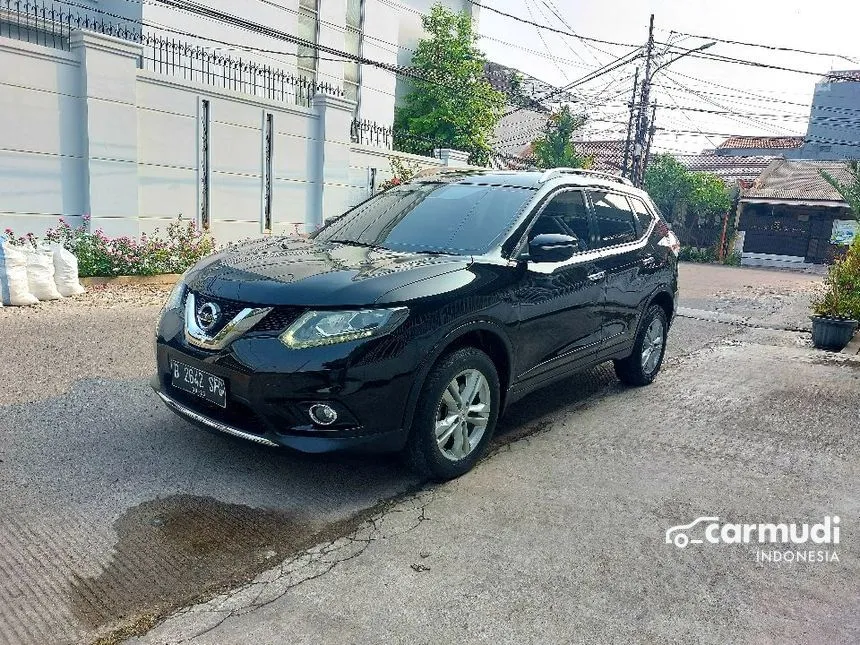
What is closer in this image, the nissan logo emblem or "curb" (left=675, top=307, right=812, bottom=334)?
the nissan logo emblem

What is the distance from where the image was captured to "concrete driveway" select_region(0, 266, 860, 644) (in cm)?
249

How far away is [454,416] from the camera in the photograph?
3.58 meters

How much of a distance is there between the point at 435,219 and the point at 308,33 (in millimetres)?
13780

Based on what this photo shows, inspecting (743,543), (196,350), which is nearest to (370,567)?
(196,350)

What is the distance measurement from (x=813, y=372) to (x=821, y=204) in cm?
2558

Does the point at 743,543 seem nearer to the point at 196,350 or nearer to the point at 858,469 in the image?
the point at 858,469

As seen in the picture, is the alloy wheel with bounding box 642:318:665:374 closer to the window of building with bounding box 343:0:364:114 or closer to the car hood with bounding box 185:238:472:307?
the car hood with bounding box 185:238:472:307

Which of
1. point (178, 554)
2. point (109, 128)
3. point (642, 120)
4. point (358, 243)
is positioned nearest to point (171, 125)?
point (109, 128)

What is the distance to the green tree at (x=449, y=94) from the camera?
19.2m

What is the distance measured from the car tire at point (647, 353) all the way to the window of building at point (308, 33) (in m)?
12.7

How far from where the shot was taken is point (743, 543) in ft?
10.6

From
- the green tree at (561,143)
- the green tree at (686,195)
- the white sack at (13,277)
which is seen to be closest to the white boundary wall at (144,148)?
the white sack at (13,277)

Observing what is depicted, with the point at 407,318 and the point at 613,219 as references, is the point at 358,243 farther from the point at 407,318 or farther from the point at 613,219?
the point at 613,219

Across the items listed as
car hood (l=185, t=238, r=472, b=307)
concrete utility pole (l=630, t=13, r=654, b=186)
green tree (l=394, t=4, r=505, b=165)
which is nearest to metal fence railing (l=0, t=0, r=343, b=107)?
green tree (l=394, t=4, r=505, b=165)
